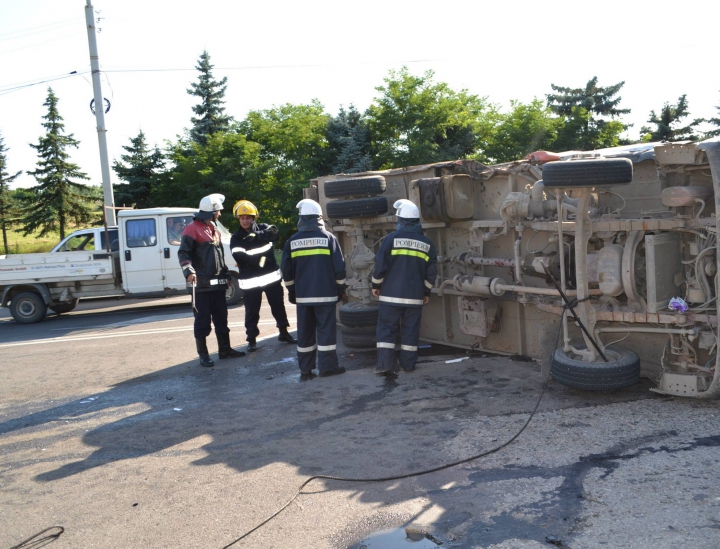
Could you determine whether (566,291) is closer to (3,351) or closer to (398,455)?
(398,455)

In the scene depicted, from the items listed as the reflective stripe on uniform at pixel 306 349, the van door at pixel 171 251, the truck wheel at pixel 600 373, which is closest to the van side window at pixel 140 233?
the van door at pixel 171 251

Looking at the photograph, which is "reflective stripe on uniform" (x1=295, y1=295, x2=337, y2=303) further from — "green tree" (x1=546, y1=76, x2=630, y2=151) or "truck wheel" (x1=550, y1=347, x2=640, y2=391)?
"green tree" (x1=546, y1=76, x2=630, y2=151)

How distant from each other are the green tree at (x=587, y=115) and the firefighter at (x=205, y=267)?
27.5m

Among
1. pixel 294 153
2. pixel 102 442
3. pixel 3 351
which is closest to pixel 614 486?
pixel 102 442

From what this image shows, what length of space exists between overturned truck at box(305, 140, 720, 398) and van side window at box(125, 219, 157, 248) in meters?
7.38

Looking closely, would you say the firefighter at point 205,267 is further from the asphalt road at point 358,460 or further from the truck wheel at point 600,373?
the truck wheel at point 600,373

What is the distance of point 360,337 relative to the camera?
8.36 meters

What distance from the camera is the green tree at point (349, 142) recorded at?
3033 cm

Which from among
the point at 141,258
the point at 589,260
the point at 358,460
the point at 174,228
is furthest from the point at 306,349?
the point at 174,228

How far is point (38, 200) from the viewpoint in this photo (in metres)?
35.3

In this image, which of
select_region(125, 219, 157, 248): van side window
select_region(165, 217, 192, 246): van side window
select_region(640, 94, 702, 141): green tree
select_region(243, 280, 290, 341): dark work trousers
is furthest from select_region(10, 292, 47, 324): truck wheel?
select_region(640, 94, 702, 141): green tree

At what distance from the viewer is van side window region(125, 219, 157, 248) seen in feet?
45.0

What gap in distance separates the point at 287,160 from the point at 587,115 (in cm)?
1502

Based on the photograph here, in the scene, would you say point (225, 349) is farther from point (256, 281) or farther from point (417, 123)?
point (417, 123)
